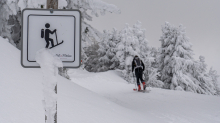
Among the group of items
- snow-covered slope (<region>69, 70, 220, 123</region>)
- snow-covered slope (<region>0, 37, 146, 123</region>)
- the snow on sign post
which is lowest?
snow-covered slope (<region>69, 70, 220, 123</region>)

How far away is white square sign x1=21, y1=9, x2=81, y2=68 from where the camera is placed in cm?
157

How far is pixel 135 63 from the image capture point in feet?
32.3

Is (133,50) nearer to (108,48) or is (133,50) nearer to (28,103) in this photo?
(108,48)

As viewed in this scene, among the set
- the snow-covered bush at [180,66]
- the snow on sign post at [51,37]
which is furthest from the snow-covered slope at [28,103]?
the snow-covered bush at [180,66]

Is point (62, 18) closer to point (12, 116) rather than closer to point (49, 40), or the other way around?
point (49, 40)

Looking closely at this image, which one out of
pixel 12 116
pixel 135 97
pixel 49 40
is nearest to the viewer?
pixel 49 40

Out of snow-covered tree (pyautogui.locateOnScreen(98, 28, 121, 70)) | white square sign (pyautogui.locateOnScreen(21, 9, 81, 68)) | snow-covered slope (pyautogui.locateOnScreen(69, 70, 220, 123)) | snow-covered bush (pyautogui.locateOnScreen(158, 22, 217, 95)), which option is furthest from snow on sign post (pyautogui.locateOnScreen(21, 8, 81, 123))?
snow-covered tree (pyautogui.locateOnScreen(98, 28, 121, 70))

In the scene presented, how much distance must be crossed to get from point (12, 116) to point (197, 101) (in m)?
7.69

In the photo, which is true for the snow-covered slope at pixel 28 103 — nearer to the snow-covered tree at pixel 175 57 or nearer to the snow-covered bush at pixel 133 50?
the snow-covered tree at pixel 175 57

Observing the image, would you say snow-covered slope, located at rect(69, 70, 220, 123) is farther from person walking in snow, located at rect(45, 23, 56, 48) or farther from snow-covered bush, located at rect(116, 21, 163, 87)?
snow-covered bush, located at rect(116, 21, 163, 87)

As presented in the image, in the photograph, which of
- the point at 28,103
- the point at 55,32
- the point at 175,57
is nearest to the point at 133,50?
the point at 175,57

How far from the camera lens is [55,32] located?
1602 millimetres

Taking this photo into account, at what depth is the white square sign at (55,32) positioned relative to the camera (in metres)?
1.57

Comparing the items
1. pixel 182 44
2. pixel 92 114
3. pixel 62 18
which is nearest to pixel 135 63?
pixel 92 114
